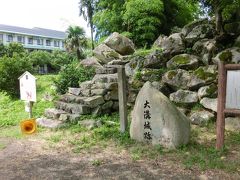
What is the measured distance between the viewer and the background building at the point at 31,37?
1763 inches

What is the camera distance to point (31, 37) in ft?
161

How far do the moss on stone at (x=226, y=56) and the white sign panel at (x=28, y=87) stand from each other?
16.1ft

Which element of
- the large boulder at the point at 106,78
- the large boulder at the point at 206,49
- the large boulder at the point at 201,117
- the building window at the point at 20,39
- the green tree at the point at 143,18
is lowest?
the large boulder at the point at 201,117

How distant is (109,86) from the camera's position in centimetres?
855

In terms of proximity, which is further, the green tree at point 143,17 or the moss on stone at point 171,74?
the green tree at point 143,17

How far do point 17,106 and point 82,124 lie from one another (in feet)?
15.7

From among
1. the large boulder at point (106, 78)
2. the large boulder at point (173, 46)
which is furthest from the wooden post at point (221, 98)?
the large boulder at point (173, 46)

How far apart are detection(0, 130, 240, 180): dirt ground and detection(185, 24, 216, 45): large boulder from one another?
5218 mm

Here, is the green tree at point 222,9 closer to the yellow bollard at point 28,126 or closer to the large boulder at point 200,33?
the large boulder at point 200,33

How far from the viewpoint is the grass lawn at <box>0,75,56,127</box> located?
926cm

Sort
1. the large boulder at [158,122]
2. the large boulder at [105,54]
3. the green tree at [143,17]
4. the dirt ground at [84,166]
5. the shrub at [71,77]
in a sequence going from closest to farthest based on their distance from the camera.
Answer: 1. the dirt ground at [84,166]
2. the large boulder at [158,122]
3. the shrub at [71,77]
4. the large boulder at [105,54]
5. the green tree at [143,17]

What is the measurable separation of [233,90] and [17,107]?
326 inches

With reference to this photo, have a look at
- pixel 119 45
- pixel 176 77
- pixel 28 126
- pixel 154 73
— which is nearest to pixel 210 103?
pixel 176 77

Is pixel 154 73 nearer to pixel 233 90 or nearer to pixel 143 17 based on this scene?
pixel 233 90
